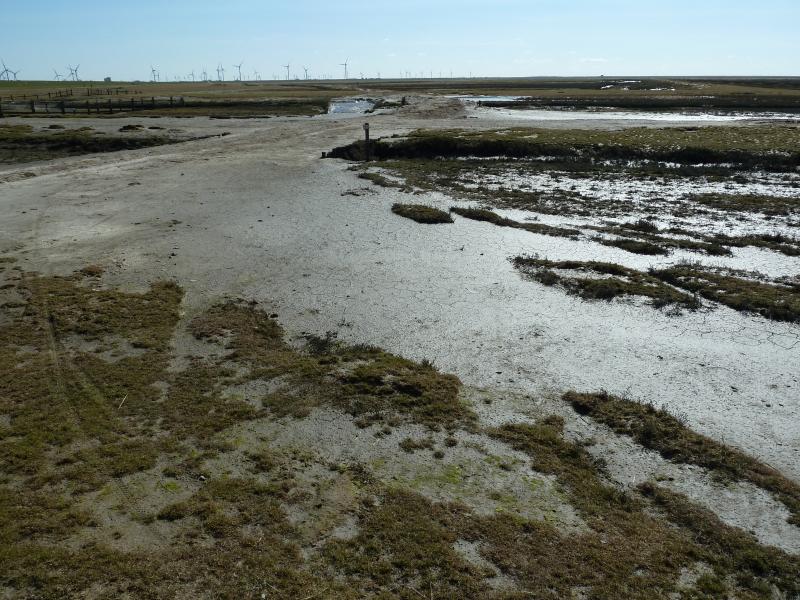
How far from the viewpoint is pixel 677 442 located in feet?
A: 28.7

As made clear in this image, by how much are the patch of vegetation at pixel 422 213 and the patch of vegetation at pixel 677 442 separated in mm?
12837

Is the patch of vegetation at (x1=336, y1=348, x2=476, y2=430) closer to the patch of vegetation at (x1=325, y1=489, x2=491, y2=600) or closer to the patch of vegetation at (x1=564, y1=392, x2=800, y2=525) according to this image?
the patch of vegetation at (x1=564, y1=392, x2=800, y2=525)

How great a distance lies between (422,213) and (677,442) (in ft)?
50.3

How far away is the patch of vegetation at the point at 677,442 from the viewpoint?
7.86 m

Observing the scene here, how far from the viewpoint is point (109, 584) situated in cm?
604

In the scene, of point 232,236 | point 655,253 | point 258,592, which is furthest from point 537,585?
point 232,236

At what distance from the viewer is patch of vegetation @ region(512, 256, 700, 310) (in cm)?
1457

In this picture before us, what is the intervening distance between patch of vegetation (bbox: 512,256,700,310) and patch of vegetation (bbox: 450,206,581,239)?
333 cm

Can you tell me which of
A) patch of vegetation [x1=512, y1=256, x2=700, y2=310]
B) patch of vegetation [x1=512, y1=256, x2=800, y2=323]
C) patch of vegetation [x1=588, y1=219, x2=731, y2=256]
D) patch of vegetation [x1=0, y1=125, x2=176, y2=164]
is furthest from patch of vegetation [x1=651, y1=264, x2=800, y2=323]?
patch of vegetation [x1=0, y1=125, x2=176, y2=164]

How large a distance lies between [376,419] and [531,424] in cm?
256

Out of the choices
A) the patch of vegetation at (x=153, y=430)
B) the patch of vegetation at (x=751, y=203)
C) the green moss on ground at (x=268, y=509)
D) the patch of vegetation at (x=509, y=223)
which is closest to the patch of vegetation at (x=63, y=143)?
the patch of vegetation at (x=509, y=223)

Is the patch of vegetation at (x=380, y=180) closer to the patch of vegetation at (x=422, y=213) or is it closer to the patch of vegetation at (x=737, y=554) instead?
the patch of vegetation at (x=422, y=213)

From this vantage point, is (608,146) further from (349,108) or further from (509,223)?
(349,108)

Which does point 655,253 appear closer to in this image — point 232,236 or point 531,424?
point 531,424
